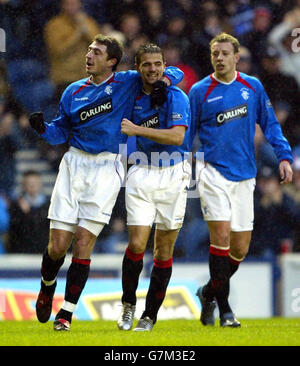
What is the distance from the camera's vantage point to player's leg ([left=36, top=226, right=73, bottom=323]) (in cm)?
623

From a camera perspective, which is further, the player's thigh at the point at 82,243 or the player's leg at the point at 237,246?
the player's leg at the point at 237,246

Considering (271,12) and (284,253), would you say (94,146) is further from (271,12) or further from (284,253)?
(271,12)

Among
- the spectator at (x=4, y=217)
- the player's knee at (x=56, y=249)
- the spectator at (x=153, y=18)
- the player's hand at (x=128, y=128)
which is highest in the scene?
the spectator at (x=153, y=18)

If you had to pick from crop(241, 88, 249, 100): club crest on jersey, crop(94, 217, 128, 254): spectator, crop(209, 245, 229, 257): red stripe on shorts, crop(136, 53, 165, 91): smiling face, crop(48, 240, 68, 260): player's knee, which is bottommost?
crop(94, 217, 128, 254): spectator

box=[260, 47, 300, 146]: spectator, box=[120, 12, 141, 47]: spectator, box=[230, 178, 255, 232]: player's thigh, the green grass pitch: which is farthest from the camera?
box=[260, 47, 300, 146]: spectator

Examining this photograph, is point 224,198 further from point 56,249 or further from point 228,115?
point 56,249

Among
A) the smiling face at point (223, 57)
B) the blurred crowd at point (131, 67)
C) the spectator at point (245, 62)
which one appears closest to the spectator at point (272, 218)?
the blurred crowd at point (131, 67)

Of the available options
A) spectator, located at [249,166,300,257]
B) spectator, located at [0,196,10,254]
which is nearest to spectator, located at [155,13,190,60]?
spectator, located at [249,166,300,257]

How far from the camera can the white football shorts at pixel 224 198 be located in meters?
6.71

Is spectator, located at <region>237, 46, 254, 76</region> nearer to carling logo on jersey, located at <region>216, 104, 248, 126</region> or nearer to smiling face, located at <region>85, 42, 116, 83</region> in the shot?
carling logo on jersey, located at <region>216, 104, 248, 126</region>

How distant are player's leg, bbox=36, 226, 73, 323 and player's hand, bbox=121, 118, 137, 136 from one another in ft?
2.68

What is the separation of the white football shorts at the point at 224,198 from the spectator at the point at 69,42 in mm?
4138

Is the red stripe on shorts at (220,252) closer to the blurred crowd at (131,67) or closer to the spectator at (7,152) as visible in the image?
the blurred crowd at (131,67)
